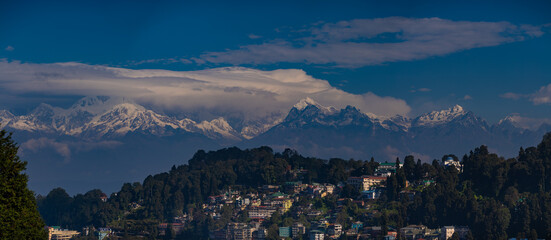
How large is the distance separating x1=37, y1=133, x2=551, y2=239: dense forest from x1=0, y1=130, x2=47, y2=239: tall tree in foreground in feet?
165

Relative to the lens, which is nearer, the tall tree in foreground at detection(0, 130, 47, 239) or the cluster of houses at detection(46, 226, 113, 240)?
the tall tree in foreground at detection(0, 130, 47, 239)

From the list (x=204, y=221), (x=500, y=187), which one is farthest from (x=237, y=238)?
(x=500, y=187)

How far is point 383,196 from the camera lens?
9938cm

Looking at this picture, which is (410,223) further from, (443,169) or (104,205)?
(104,205)

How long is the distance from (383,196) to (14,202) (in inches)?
2816

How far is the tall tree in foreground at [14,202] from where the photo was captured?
30.6 metres

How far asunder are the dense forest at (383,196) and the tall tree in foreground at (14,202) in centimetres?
5037

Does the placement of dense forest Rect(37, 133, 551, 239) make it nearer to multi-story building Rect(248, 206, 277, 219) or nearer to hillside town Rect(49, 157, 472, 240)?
hillside town Rect(49, 157, 472, 240)

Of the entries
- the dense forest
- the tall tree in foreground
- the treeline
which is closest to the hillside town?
the dense forest

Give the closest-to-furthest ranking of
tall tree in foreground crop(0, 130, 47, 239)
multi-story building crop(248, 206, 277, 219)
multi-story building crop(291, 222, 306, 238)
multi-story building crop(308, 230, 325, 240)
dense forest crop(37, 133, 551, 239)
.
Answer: tall tree in foreground crop(0, 130, 47, 239) → dense forest crop(37, 133, 551, 239) → multi-story building crop(308, 230, 325, 240) → multi-story building crop(291, 222, 306, 238) → multi-story building crop(248, 206, 277, 219)

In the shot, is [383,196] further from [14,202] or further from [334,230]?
[14,202]

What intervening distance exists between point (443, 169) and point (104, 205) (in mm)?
40795

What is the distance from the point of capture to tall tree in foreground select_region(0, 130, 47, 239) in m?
30.6

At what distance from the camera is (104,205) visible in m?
112
